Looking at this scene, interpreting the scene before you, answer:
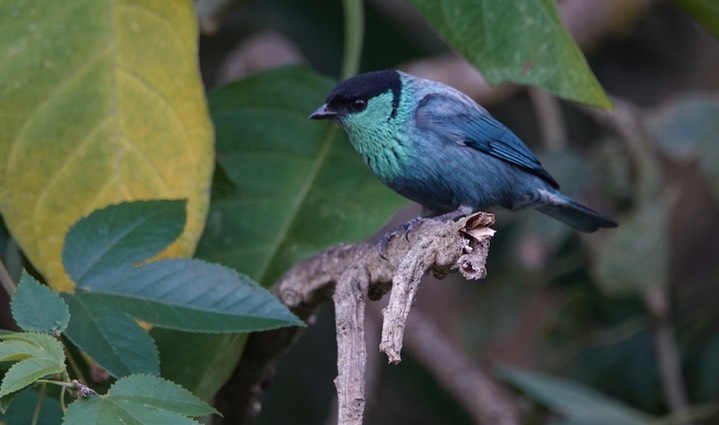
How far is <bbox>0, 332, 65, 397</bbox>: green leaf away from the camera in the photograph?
1.48 metres

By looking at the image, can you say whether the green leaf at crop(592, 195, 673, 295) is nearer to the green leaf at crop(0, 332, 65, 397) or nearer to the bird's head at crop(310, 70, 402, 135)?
the bird's head at crop(310, 70, 402, 135)

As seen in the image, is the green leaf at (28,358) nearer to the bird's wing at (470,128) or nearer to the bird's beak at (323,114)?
the bird's beak at (323,114)

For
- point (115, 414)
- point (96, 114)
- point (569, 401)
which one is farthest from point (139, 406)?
point (569, 401)

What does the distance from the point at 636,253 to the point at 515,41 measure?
4.12ft

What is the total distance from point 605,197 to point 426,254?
233cm

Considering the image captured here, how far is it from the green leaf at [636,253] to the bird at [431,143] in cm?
63

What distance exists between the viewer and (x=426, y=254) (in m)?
1.76

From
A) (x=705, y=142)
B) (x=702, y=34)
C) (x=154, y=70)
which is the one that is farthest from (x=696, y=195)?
(x=154, y=70)

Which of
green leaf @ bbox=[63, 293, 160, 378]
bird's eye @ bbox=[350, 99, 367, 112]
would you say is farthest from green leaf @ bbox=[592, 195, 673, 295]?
green leaf @ bbox=[63, 293, 160, 378]

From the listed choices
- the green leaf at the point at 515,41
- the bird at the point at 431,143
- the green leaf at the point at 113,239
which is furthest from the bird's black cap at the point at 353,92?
the green leaf at the point at 113,239

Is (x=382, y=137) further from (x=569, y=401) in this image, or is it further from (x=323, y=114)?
(x=569, y=401)

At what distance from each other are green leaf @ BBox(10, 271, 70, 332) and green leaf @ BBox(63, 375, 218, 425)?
0.59 ft

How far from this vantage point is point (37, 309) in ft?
5.61

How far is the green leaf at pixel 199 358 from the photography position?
216 centimetres
